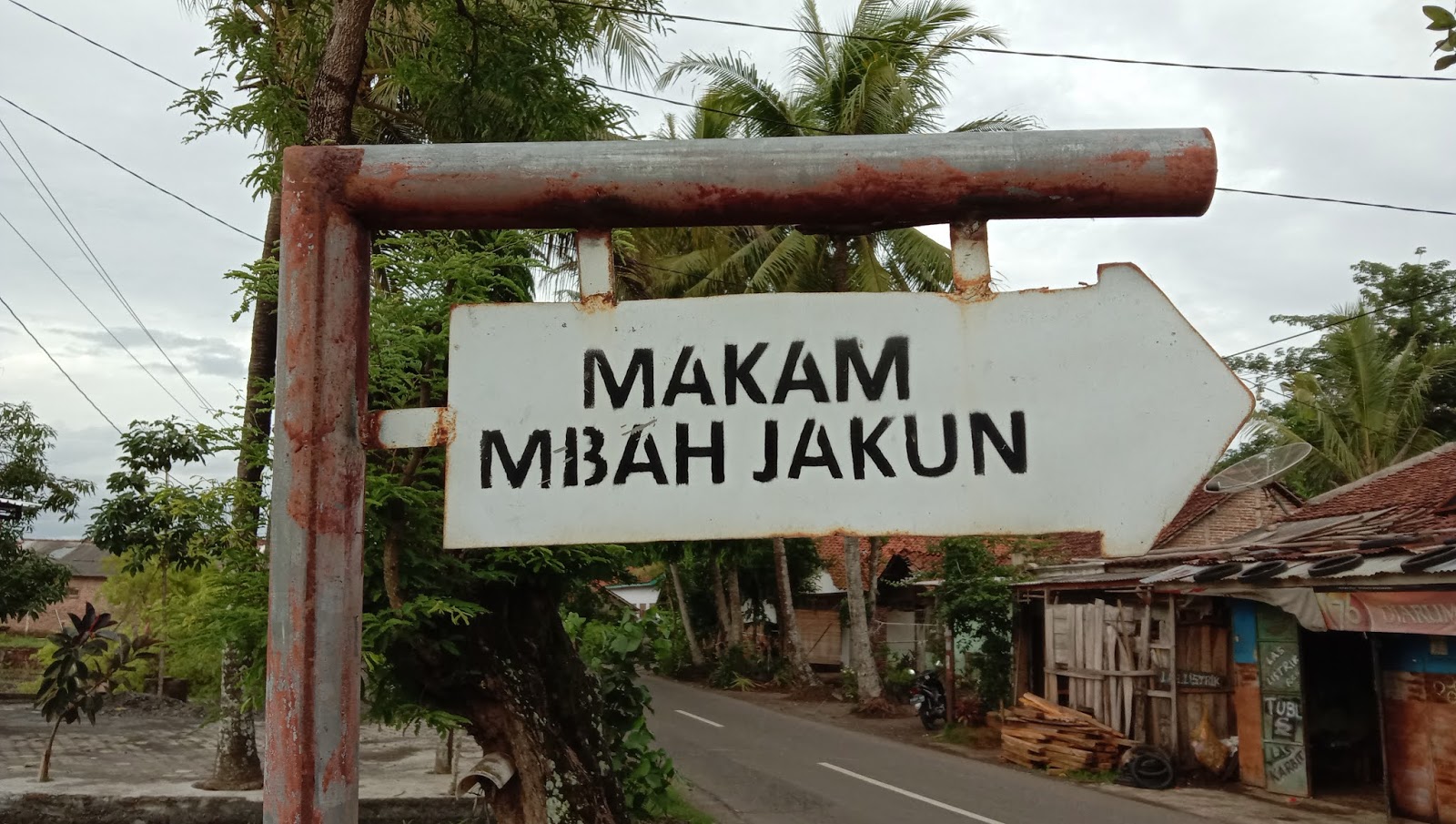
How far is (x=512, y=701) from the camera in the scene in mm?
6152

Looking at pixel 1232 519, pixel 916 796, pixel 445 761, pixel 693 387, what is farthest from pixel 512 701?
pixel 1232 519

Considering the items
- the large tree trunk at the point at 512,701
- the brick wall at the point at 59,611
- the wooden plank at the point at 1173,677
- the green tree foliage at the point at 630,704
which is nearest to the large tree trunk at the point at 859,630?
the wooden plank at the point at 1173,677

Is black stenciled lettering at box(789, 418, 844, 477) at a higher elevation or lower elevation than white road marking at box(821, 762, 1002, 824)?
higher

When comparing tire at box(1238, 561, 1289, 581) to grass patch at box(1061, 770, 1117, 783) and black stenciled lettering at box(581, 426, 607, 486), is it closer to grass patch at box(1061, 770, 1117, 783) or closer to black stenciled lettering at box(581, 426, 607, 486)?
grass patch at box(1061, 770, 1117, 783)

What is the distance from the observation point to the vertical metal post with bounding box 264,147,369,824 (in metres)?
1.60

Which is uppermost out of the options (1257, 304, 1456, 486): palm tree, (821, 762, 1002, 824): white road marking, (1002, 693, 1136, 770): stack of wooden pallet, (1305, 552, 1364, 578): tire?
(1257, 304, 1456, 486): palm tree

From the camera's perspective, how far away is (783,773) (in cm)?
1383

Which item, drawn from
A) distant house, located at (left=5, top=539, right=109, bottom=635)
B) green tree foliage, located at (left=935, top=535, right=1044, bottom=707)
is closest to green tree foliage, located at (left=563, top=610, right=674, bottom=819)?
green tree foliage, located at (left=935, top=535, right=1044, bottom=707)

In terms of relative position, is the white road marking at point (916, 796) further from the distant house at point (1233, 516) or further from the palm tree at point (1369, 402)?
the palm tree at point (1369, 402)

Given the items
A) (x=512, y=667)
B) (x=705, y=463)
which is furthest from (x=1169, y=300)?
(x=512, y=667)

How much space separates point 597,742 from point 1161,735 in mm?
9024

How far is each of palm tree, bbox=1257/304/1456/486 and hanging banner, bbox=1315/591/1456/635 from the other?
1170 cm

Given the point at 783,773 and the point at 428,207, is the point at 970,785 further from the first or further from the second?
the point at 428,207

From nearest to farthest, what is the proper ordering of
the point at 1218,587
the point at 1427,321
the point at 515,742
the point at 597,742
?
the point at 515,742, the point at 597,742, the point at 1218,587, the point at 1427,321
